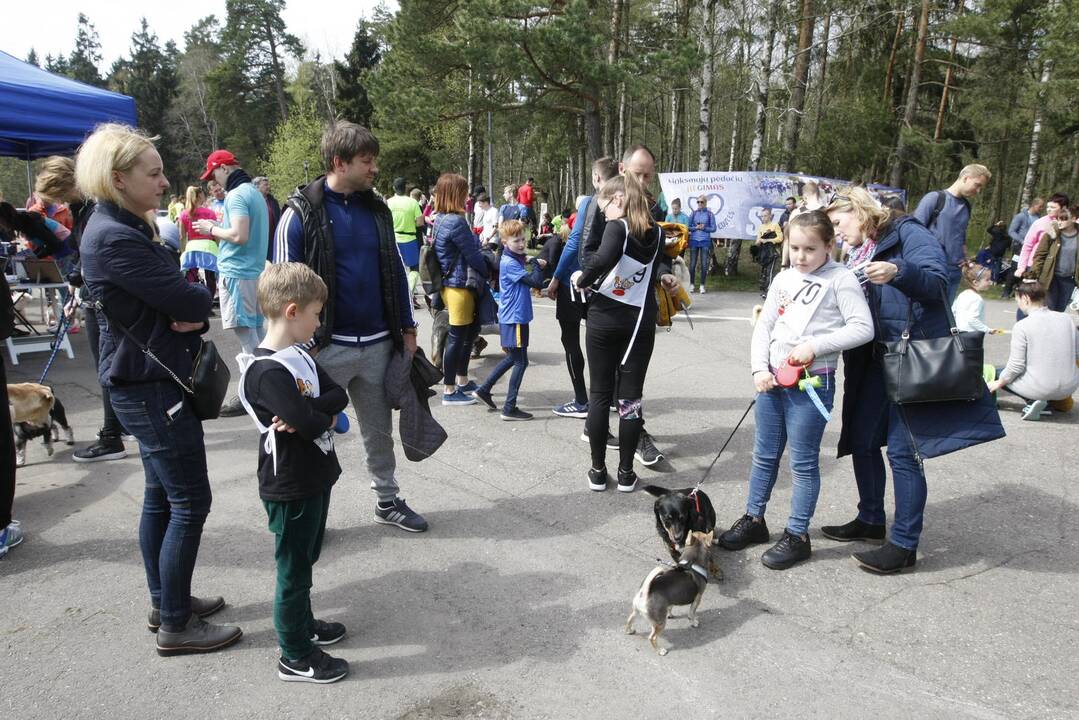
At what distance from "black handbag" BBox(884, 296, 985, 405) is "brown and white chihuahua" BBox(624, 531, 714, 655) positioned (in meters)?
1.23

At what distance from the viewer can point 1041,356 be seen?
5.53 metres

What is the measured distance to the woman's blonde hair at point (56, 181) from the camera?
4766mm

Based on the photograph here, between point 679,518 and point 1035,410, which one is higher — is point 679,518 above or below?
above

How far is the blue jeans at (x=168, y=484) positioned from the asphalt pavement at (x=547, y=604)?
0.97ft

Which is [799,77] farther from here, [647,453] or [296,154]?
[296,154]

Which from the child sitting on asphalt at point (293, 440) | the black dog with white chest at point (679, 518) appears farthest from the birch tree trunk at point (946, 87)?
the child sitting on asphalt at point (293, 440)

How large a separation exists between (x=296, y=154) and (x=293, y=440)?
4510 cm

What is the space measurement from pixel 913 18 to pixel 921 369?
25.2 m

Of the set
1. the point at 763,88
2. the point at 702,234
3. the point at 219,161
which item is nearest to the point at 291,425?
the point at 219,161

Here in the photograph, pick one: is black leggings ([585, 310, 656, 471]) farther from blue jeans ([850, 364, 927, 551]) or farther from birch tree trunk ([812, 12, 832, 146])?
birch tree trunk ([812, 12, 832, 146])

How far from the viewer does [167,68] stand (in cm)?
6028

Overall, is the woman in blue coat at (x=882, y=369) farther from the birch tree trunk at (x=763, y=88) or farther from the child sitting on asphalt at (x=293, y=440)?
the birch tree trunk at (x=763, y=88)

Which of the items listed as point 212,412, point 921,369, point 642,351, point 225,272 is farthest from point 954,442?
point 225,272

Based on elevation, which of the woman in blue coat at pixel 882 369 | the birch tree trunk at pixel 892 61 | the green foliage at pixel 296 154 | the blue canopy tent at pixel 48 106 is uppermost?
the birch tree trunk at pixel 892 61
